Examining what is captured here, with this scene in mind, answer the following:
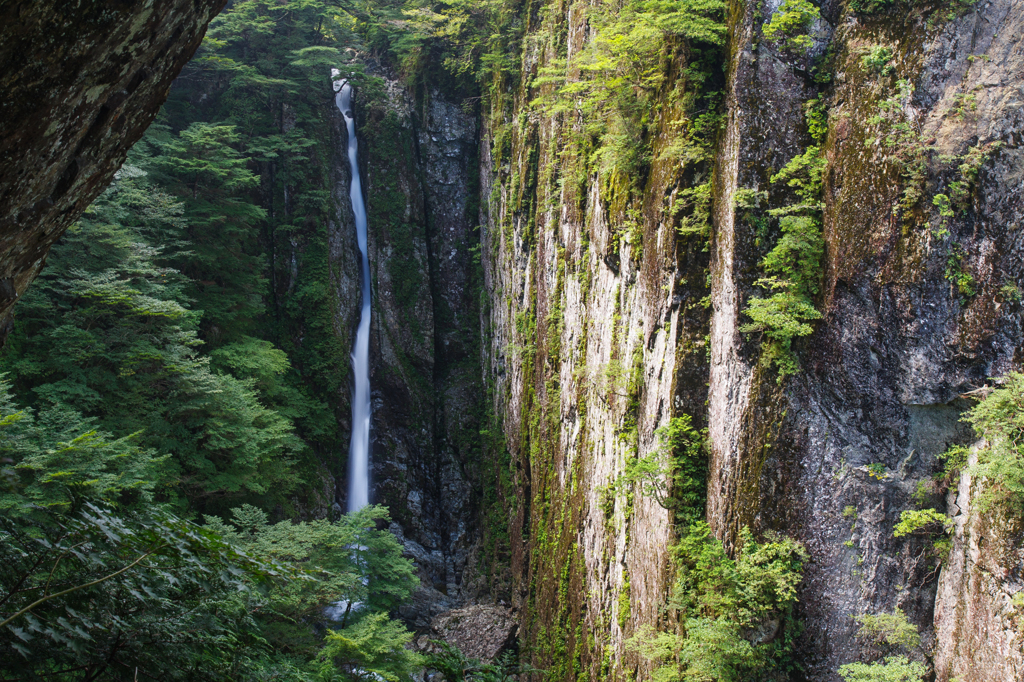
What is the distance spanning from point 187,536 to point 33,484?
13.9 ft

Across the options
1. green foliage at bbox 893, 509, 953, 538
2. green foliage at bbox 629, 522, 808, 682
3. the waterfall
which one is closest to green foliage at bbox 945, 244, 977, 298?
green foliage at bbox 893, 509, 953, 538

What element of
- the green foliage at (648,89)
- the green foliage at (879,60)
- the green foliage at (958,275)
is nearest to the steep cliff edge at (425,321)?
the green foliage at (648,89)

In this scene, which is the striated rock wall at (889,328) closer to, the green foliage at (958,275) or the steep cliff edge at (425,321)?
the green foliage at (958,275)

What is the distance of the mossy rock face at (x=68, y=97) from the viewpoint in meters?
2.54

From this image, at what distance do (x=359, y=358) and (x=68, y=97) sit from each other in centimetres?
1458

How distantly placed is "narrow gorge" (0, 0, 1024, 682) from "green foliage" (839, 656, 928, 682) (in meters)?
0.04

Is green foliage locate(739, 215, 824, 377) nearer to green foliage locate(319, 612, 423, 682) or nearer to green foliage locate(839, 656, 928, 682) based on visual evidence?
green foliage locate(839, 656, 928, 682)

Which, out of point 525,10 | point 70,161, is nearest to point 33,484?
point 70,161

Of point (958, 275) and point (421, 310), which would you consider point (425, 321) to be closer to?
point (421, 310)

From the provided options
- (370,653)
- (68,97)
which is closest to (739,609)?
(370,653)

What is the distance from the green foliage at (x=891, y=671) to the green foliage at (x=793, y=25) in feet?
17.3

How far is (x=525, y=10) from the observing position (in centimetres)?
1410

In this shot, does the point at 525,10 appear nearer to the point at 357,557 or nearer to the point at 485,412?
the point at 485,412

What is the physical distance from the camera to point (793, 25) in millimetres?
5453
